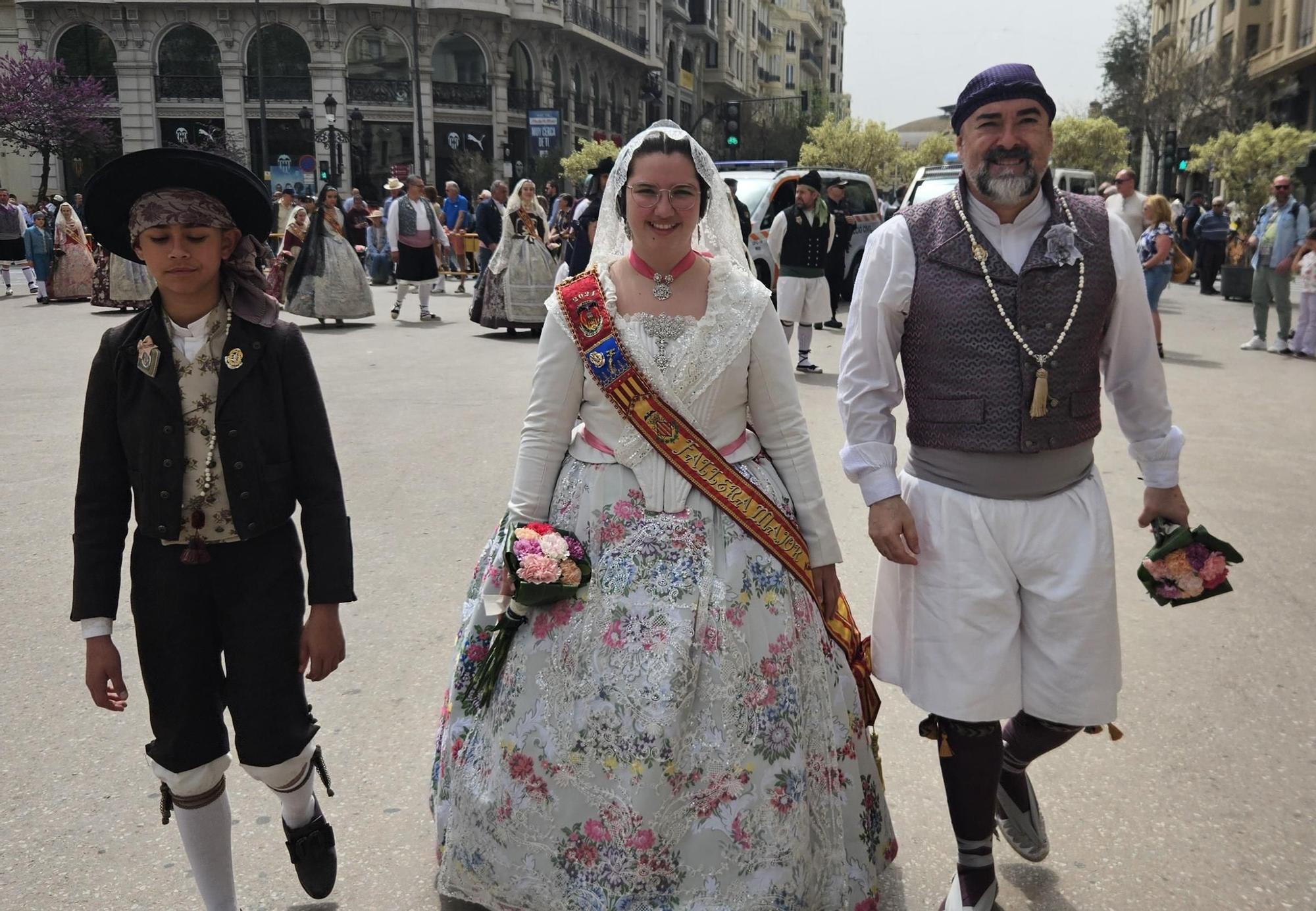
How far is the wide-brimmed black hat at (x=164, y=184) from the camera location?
8.08ft

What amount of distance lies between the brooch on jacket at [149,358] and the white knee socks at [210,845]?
3.10ft

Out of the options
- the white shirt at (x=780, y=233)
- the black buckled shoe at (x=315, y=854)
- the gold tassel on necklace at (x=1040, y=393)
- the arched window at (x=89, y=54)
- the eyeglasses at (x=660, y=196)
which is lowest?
the black buckled shoe at (x=315, y=854)

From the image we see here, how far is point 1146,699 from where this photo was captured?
4.06 meters

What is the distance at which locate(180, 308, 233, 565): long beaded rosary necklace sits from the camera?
250cm

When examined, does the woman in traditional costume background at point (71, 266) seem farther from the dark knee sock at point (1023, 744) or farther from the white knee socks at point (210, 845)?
the dark knee sock at point (1023, 744)

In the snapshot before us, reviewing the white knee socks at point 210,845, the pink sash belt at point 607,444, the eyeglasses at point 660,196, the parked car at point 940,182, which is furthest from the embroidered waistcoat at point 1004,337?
the parked car at point 940,182

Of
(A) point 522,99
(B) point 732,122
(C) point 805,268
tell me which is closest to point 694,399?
(C) point 805,268

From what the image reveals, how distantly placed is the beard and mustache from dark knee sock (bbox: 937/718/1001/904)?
1212mm

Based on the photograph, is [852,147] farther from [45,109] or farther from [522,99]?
[45,109]

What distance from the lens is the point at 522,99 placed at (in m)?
50.0

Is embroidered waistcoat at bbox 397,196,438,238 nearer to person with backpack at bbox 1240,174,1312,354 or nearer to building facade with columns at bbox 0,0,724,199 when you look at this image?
person with backpack at bbox 1240,174,1312,354

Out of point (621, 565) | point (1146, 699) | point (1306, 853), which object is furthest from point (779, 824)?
point (1146, 699)

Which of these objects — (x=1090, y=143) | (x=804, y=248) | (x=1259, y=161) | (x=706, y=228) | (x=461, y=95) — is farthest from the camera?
(x=1090, y=143)

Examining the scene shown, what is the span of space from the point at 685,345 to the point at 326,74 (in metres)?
48.4
